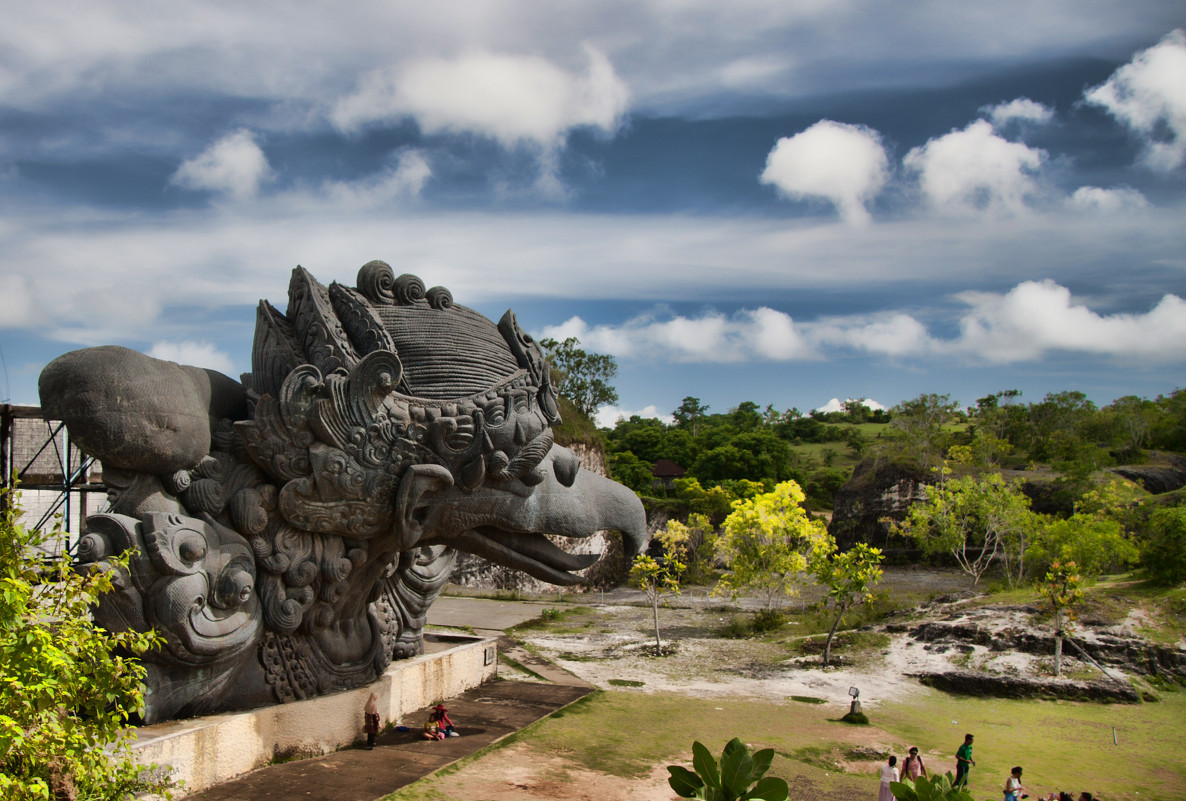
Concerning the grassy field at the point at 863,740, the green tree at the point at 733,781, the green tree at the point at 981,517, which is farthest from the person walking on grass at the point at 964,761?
the green tree at the point at 981,517

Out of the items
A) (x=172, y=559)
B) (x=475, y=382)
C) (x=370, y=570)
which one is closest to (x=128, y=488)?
(x=172, y=559)

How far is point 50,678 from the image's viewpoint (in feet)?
11.9

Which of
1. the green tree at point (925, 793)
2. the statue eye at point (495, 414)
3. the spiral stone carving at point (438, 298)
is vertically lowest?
the green tree at point (925, 793)

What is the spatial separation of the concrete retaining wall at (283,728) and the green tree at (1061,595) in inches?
387

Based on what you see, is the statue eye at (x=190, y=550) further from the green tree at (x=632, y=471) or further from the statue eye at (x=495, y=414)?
the green tree at (x=632, y=471)

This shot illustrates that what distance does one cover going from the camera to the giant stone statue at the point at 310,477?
21.1ft

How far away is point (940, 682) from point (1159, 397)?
54128mm

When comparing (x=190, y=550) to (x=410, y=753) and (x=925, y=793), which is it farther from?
(x=925, y=793)

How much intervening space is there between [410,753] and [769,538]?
476 inches

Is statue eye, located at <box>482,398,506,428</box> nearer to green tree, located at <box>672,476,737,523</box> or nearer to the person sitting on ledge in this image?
the person sitting on ledge

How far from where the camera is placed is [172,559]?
642cm

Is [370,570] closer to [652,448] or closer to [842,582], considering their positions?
[842,582]

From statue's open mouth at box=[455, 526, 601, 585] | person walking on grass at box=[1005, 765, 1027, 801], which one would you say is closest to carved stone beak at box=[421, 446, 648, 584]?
statue's open mouth at box=[455, 526, 601, 585]

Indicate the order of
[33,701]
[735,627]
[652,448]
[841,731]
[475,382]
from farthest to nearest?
[652,448] → [735,627] → [841,731] → [475,382] → [33,701]
